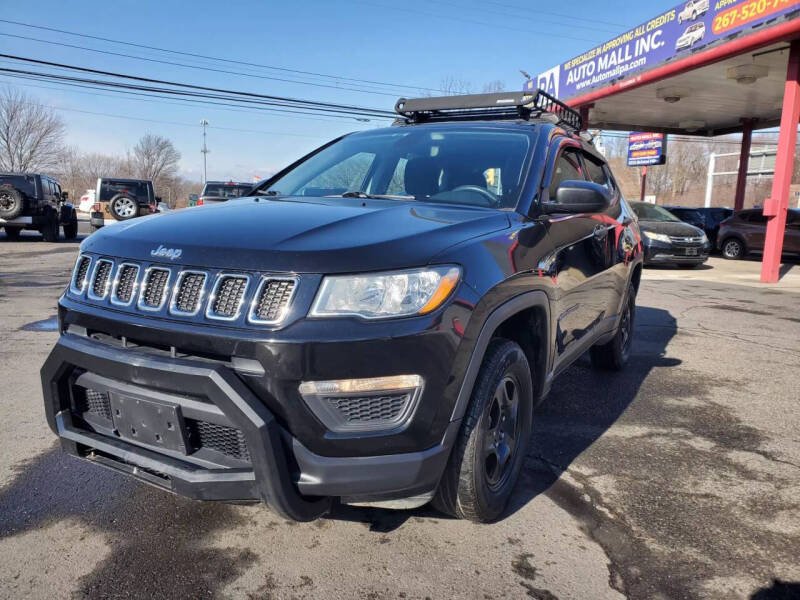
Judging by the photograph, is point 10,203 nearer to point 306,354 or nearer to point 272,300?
point 272,300

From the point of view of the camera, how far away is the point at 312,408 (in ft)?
6.31

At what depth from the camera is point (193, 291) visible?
2.06 meters

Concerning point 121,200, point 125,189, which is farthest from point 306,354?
point 125,189

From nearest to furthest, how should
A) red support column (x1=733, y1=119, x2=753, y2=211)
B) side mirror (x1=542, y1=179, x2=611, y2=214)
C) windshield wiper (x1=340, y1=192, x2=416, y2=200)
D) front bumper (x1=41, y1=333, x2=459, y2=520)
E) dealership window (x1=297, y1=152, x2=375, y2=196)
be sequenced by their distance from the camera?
front bumper (x1=41, y1=333, x2=459, y2=520), side mirror (x1=542, y1=179, x2=611, y2=214), windshield wiper (x1=340, y1=192, x2=416, y2=200), dealership window (x1=297, y1=152, x2=375, y2=196), red support column (x1=733, y1=119, x2=753, y2=211)

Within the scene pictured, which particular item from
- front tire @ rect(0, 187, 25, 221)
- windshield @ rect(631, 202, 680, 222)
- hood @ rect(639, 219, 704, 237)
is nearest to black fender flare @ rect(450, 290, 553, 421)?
hood @ rect(639, 219, 704, 237)

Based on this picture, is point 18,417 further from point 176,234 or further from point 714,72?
point 714,72

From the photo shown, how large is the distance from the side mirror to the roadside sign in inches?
1096

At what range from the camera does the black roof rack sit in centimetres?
402

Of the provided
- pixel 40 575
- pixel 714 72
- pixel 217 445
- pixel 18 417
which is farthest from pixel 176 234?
pixel 714 72

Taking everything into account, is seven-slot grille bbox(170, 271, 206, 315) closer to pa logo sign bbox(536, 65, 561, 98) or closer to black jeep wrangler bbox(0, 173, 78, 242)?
black jeep wrangler bbox(0, 173, 78, 242)

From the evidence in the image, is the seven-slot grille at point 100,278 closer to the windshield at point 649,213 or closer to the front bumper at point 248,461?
the front bumper at point 248,461

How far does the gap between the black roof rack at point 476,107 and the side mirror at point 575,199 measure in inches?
47.8

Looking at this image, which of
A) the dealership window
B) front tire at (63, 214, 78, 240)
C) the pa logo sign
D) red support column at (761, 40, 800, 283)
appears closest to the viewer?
the dealership window

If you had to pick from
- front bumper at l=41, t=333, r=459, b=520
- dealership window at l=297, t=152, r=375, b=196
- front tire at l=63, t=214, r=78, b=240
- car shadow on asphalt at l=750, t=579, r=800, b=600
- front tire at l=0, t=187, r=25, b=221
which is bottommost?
car shadow on asphalt at l=750, t=579, r=800, b=600
